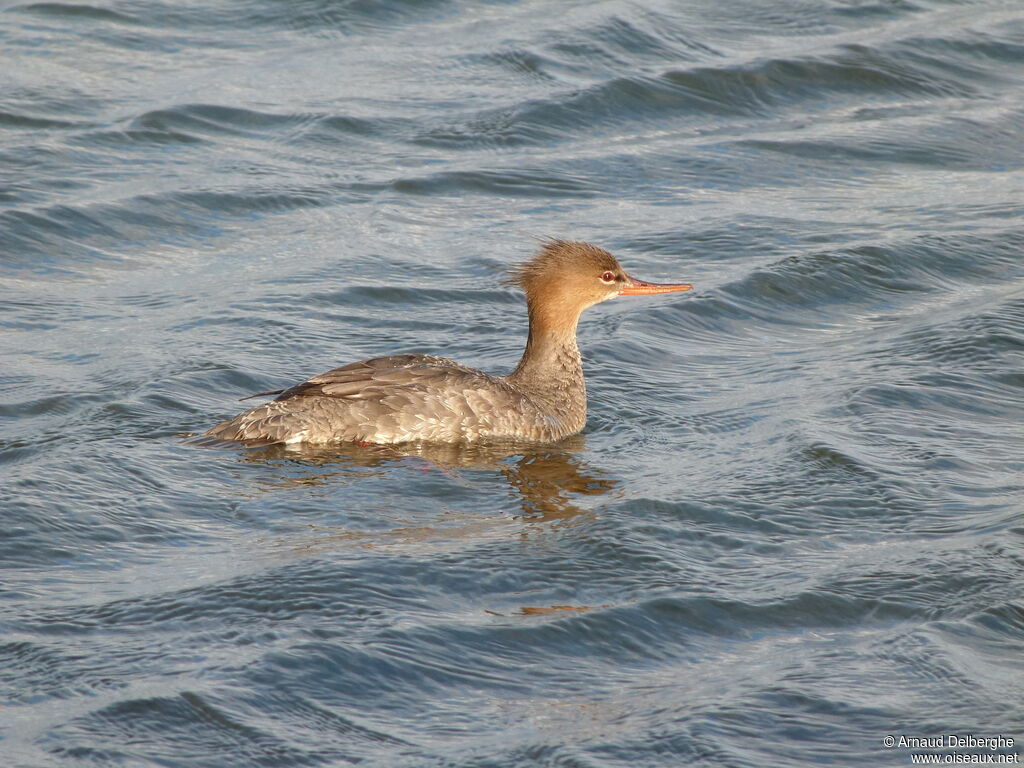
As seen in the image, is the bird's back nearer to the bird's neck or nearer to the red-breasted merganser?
the red-breasted merganser

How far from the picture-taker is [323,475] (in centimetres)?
Answer: 757

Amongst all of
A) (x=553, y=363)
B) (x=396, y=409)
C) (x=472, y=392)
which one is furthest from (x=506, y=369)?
(x=396, y=409)

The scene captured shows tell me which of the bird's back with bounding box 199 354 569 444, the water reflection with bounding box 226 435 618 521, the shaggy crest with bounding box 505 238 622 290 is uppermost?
the shaggy crest with bounding box 505 238 622 290

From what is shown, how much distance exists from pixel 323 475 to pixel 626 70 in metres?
8.50

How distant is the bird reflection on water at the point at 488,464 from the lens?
7484mm

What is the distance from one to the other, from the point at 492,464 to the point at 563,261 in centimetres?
157

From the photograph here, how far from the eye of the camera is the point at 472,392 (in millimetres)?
8297

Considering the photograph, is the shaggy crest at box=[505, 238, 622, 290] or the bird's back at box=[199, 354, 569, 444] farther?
the shaggy crest at box=[505, 238, 622, 290]

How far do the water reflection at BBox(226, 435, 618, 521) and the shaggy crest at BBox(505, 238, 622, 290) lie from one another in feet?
3.79

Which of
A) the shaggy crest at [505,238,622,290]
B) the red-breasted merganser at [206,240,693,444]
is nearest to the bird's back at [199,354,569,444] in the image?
the red-breasted merganser at [206,240,693,444]

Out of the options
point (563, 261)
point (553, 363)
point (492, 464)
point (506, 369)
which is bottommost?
point (492, 464)

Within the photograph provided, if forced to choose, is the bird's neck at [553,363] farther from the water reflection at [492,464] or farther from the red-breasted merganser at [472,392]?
the water reflection at [492,464]

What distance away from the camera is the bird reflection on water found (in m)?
7.48

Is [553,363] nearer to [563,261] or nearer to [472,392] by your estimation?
[563,261]
